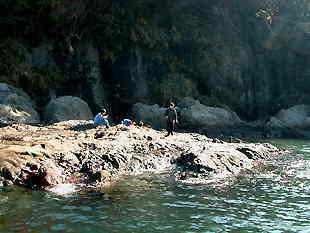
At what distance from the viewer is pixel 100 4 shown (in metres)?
46.5

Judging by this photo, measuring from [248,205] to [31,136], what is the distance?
13.2 meters

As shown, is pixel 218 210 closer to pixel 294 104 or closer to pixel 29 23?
pixel 29 23

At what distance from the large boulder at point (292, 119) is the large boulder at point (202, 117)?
20.5 feet

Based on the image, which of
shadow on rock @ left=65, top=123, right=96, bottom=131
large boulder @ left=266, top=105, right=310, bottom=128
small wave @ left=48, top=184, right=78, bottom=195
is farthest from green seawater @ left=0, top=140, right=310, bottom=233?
large boulder @ left=266, top=105, right=310, bottom=128

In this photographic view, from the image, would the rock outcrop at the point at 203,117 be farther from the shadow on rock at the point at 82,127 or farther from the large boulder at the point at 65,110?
the shadow on rock at the point at 82,127

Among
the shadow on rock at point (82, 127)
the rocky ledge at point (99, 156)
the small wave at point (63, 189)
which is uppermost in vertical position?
the shadow on rock at point (82, 127)

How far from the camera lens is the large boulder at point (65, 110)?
34969 mm

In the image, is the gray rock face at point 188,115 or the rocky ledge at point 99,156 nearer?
the rocky ledge at point 99,156

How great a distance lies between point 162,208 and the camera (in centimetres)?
1477

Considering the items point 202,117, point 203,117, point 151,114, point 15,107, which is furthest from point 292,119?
point 15,107

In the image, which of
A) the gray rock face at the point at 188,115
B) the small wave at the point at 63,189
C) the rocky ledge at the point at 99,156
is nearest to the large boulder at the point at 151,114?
the gray rock face at the point at 188,115

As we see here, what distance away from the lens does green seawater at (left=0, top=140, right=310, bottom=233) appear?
12.7m

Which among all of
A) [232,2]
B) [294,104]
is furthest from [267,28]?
[294,104]

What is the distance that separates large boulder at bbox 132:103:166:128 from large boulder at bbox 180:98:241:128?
2170mm
